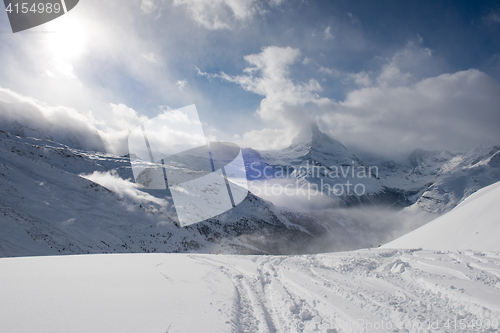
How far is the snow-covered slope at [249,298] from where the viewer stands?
3.93m

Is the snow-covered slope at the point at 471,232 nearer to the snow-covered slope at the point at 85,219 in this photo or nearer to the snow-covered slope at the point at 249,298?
the snow-covered slope at the point at 249,298

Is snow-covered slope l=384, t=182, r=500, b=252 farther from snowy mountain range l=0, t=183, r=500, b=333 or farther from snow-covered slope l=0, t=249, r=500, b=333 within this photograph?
snow-covered slope l=0, t=249, r=500, b=333

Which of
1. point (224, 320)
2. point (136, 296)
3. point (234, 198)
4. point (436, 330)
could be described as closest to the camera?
point (436, 330)

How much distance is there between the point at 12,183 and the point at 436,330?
44247 millimetres

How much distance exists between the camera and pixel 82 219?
31.0 m

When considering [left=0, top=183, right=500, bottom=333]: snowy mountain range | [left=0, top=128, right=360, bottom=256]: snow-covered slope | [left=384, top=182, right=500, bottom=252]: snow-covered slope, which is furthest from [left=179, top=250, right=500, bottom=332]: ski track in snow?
[left=0, top=128, right=360, bottom=256]: snow-covered slope

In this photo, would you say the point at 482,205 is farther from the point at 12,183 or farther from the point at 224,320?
the point at 12,183

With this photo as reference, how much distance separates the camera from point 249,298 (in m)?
5.61

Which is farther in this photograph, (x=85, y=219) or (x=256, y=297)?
(x=85, y=219)

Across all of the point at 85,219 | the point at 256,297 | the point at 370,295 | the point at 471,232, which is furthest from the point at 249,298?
the point at 85,219

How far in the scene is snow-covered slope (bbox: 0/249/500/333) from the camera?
3.93m

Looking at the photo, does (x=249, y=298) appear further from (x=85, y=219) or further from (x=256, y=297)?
(x=85, y=219)

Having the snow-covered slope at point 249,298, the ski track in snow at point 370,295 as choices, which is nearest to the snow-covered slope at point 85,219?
the snow-covered slope at point 249,298

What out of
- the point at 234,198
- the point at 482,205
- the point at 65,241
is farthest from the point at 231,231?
the point at 482,205
